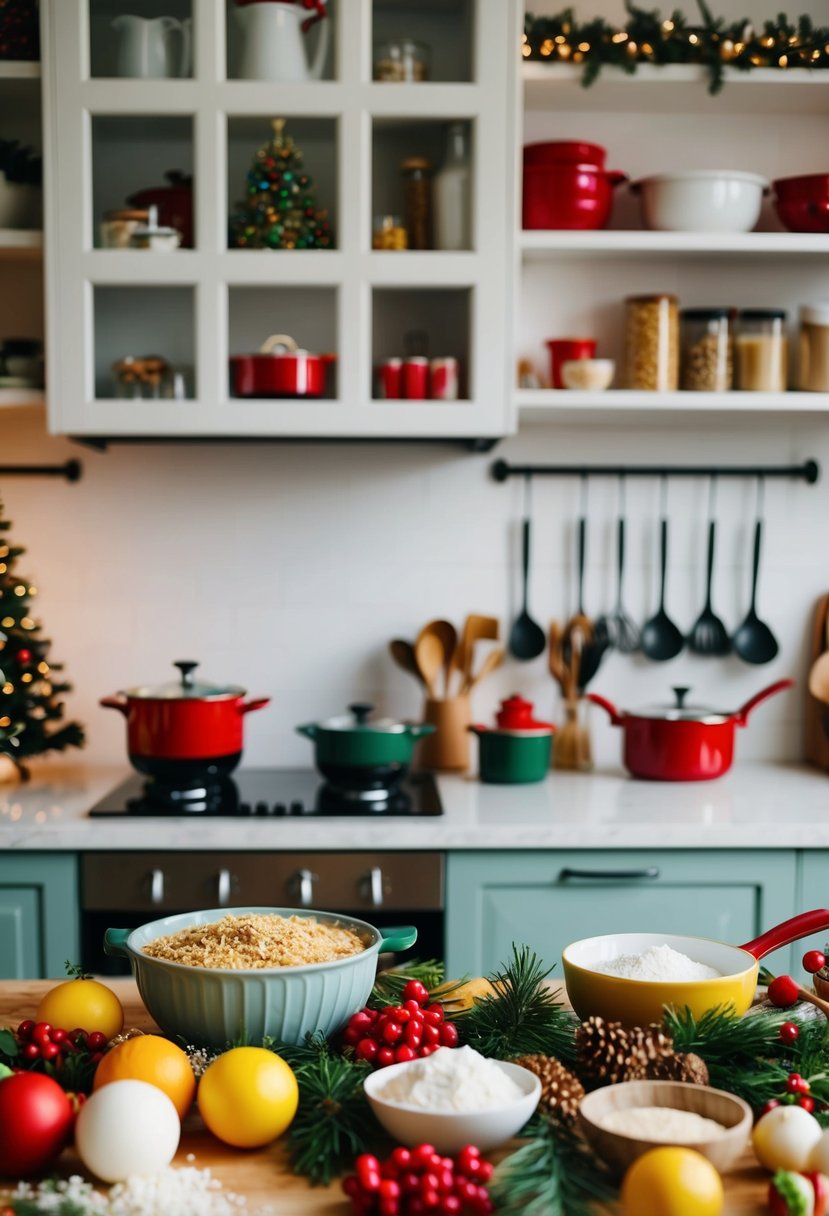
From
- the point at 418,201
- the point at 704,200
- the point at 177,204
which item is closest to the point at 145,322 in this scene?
the point at 177,204

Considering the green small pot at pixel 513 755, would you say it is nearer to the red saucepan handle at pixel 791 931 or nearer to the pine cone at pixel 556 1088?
the red saucepan handle at pixel 791 931

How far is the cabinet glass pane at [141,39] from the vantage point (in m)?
2.46

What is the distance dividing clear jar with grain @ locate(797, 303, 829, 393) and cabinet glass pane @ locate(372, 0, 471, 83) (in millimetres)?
896

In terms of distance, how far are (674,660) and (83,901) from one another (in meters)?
1.46

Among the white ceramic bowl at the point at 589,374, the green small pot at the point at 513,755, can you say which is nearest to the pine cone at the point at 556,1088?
the green small pot at the point at 513,755

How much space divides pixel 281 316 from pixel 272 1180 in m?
1.89

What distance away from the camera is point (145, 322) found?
2.48m

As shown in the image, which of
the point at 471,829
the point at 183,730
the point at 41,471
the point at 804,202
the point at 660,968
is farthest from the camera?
the point at 41,471

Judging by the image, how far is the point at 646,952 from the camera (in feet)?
3.77

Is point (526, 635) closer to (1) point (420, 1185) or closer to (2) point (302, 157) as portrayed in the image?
(2) point (302, 157)

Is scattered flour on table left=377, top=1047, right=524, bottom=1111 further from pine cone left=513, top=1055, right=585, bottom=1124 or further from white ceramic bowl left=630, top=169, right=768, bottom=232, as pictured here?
white ceramic bowl left=630, top=169, right=768, bottom=232

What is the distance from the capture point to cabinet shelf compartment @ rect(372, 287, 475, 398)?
253 centimetres

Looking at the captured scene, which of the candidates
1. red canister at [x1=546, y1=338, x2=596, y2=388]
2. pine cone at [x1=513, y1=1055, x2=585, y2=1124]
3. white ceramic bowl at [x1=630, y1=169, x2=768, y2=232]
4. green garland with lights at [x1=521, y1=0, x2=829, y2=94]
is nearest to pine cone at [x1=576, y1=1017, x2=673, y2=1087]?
pine cone at [x1=513, y1=1055, x2=585, y2=1124]

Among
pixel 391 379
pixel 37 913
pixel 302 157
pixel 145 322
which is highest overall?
pixel 302 157
